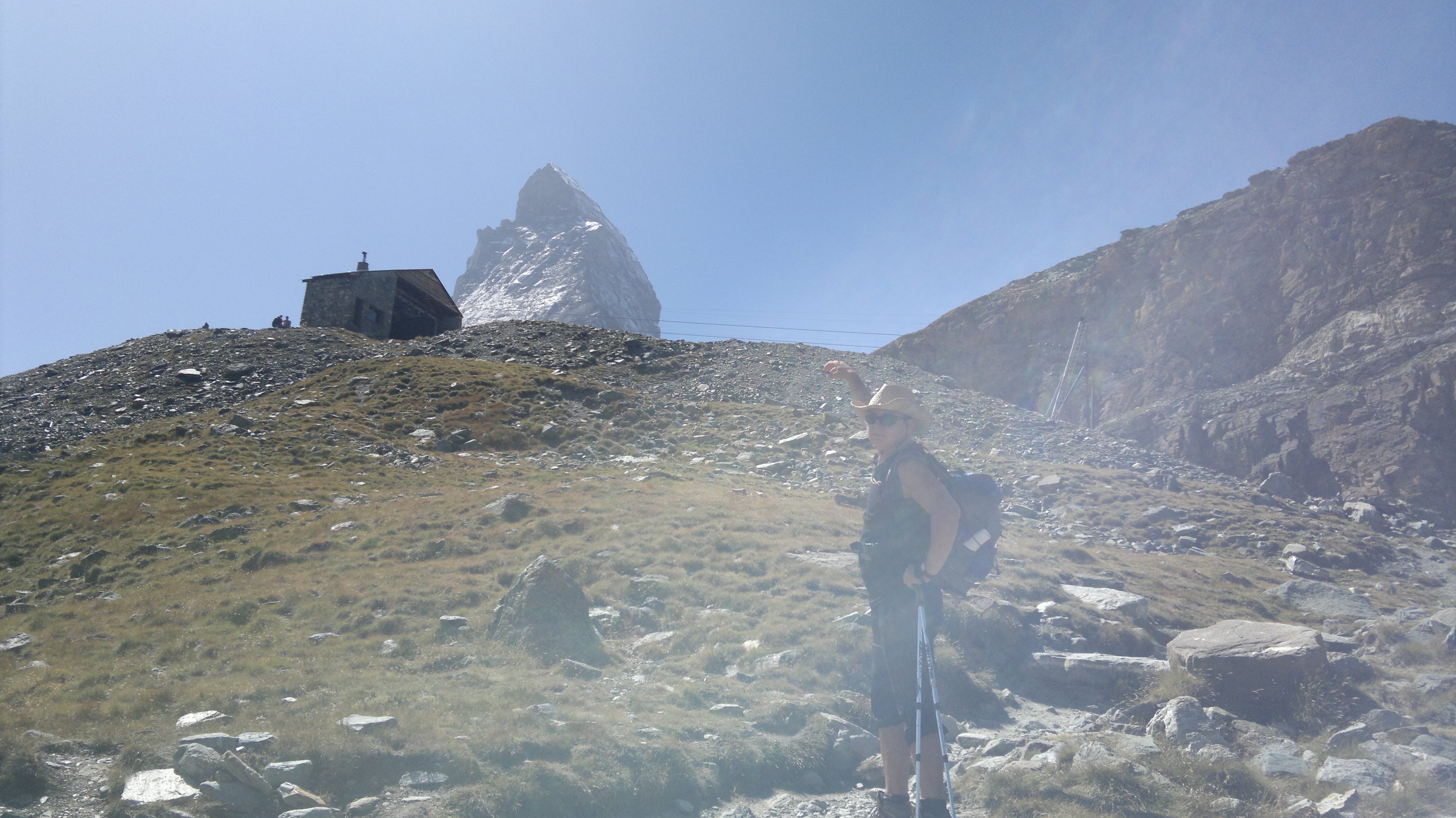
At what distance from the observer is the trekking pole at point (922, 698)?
414cm

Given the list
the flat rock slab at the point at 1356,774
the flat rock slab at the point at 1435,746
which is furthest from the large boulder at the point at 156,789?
the flat rock slab at the point at 1435,746

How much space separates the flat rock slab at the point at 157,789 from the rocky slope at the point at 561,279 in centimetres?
14370

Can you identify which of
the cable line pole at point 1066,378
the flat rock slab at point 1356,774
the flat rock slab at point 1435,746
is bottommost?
the flat rock slab at point 1435,746

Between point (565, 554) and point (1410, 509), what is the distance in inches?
1411

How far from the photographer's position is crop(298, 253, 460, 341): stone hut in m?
42.8

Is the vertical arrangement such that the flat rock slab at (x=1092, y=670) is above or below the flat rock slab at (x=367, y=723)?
below

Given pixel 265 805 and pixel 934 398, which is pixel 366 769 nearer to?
pixel 265 805

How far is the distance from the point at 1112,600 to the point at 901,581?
27.1 ft

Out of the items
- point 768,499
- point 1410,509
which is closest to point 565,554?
point 768,499

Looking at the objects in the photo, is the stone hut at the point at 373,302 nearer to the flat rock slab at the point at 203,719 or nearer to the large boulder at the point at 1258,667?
the flat rock slab at the point at 203,719

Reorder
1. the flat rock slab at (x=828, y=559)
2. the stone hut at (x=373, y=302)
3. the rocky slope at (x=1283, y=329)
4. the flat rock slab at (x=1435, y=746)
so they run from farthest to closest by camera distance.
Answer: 1. the stone hut at (x=373, y=302)
2. the rocky slope at (x=1283, y=329)
3. the flat rock slab at (x=828, y=559)
4. the flat rock slab at (x=1435, y=746)

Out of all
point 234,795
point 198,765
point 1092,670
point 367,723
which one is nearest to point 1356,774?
point 1092,670

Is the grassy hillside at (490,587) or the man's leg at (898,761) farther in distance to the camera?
the grassy hillside at (490,587)

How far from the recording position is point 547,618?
8.75m
